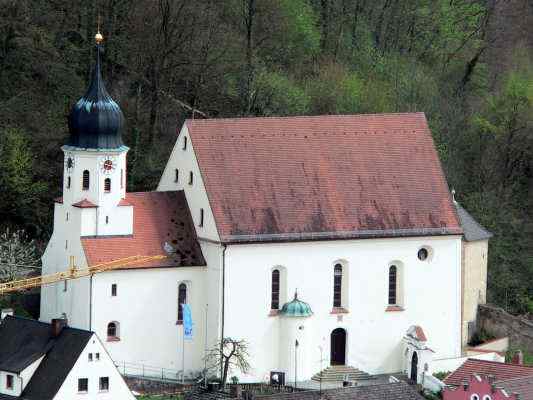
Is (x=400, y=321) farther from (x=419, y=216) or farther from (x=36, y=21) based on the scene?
(x=36, y=21)

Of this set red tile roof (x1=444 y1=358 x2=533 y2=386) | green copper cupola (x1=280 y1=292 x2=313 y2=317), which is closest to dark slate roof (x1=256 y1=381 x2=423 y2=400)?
red tile roof (x1=444 y1=358 x2=533 y2=386)

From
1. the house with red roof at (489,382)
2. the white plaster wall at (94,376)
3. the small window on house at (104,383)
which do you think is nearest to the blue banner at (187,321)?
the white plaster wall at (94,376)

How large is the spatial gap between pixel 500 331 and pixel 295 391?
11063mm

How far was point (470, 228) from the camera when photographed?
338 ft

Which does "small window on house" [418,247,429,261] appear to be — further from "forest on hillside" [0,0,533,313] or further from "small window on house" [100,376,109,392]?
"small window on house" [100,376,109,392]

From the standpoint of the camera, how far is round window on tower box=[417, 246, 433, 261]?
9912 cm

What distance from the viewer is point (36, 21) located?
109438mm

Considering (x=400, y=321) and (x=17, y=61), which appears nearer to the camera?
(x=400, y=321)

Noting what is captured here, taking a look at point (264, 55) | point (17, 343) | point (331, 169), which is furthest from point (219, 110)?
point (17, 343)

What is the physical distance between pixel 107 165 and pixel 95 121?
1.59 meters

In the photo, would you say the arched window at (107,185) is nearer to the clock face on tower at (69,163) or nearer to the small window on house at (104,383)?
the clock face on tower at (69,163)

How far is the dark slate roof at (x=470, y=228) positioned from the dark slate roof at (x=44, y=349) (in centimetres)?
1717

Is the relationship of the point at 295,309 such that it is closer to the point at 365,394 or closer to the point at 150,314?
the point at 365,394

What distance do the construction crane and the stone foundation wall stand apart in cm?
1430
